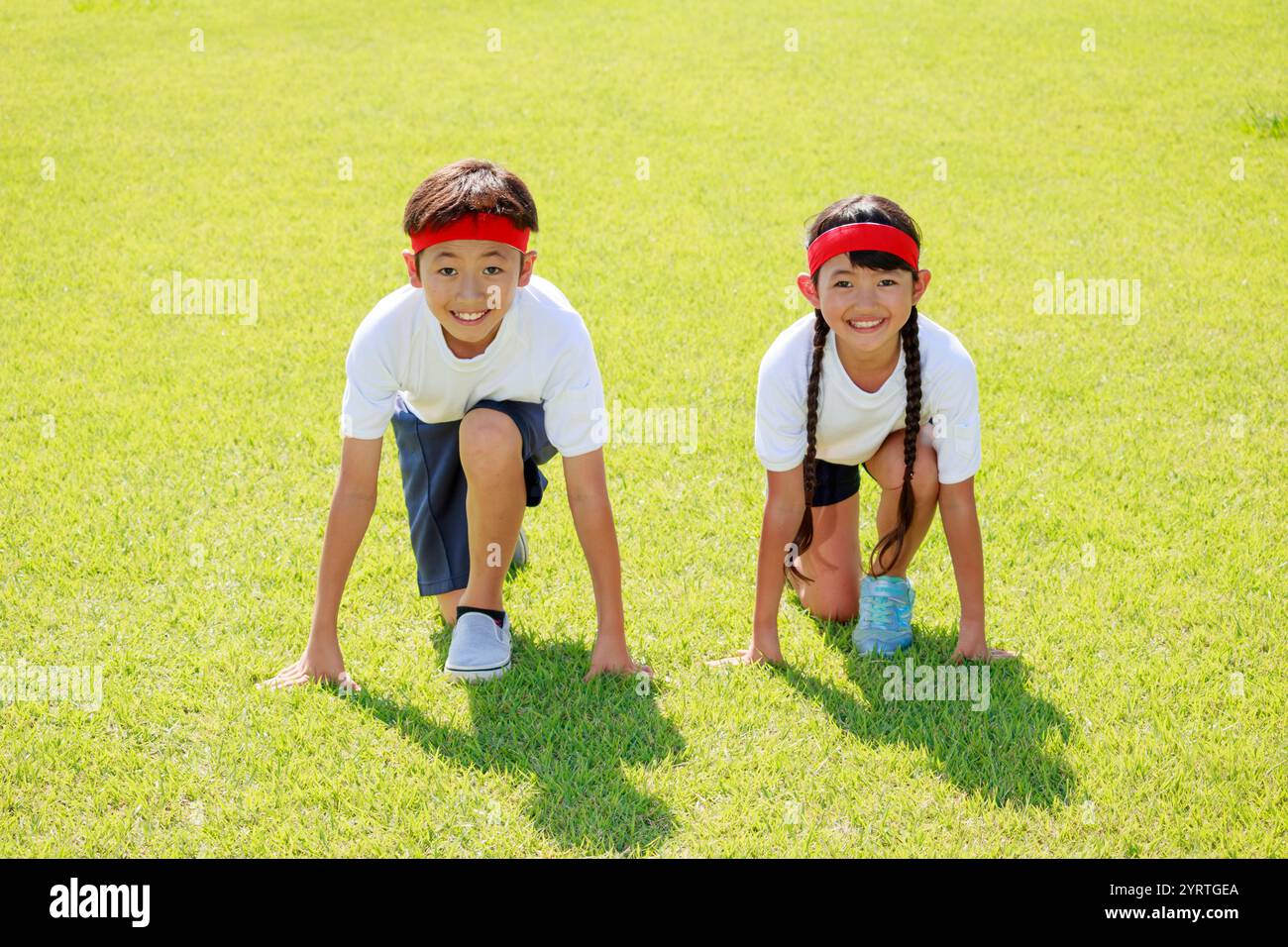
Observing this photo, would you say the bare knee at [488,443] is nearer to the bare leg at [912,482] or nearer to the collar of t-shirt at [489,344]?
the collar of t-shirt at [489,344]

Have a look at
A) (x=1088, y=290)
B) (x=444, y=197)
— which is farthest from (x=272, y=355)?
(x=1088, y=290)

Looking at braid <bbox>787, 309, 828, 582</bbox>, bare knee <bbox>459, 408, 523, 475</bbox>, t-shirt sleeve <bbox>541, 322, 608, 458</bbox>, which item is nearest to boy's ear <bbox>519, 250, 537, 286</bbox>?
t-shirt sleeve <bbox>541, 322, 608, 458</bbox>

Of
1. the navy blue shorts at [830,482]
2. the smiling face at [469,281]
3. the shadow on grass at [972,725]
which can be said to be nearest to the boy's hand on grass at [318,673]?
the smiling face at [469,281]

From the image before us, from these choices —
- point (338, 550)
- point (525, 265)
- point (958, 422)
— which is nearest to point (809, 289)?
point (958, 422)

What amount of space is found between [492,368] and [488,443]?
0.27 metres

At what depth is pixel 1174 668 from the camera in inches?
156

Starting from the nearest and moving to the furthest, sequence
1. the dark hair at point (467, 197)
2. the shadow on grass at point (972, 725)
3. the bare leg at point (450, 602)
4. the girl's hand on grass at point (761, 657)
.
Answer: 1. the shadow on grass at point (972, 725)
2. the dark hair at point (467, 197)
3. the girl's hand on grass at point (761, 657)
4. the bare leg at point (450, 602)

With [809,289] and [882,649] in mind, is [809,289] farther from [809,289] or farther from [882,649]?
[882,649]

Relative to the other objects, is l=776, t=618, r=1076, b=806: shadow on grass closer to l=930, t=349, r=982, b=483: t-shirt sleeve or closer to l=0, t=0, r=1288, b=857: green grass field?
l=0, t=0, r=1288, b=857: green grass field

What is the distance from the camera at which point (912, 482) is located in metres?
4.08

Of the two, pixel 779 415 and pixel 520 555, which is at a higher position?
pixel 779 415

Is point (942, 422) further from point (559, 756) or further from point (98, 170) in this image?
point (98, 170)

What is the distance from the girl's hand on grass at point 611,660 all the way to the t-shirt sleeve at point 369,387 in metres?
0.99

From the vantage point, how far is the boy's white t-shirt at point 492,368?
3.90 metres
